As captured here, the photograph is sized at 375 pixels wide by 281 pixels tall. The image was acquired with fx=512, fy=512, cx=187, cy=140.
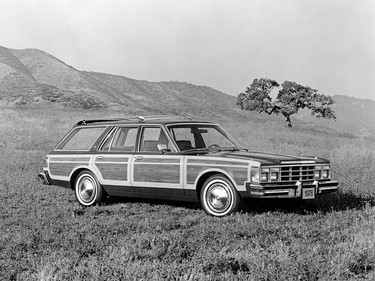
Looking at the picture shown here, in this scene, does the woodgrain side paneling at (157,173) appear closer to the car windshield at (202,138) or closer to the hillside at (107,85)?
the car windshield at (202,138)

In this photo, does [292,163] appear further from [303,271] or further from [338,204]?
[303,271]

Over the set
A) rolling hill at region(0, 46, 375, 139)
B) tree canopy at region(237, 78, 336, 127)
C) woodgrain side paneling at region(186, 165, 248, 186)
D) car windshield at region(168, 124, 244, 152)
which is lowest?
woodgrain side paneling at region(186, 165, 248, 186)

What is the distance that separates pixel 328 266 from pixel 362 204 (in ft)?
14.1

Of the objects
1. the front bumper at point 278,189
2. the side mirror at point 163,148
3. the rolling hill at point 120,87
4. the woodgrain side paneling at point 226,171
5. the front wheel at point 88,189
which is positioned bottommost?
the front wheel at point 88,189

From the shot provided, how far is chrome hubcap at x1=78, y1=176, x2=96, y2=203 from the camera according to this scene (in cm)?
970

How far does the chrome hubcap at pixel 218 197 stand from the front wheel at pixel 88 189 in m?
2.42

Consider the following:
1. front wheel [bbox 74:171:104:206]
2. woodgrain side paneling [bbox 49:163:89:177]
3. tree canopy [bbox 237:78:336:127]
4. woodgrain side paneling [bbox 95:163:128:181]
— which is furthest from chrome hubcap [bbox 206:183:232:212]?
tree canopy [bbox 237:78:336:127]

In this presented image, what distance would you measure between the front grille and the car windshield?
4.71ft

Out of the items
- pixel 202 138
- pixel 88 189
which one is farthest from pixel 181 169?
pixel 88 189

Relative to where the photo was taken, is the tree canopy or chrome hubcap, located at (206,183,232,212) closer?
chrome hubcap, located at (206,183,232,212)

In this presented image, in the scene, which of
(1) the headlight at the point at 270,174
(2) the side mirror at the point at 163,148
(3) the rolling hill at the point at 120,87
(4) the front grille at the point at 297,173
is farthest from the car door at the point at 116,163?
(3) the rolling hill at the point at 120,87

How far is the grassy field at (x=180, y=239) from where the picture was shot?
502 centimetres

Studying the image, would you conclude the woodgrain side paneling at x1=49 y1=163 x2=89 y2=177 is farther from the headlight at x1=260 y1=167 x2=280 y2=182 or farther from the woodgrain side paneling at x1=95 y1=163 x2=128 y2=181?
the headlight at x1=260 y1=167 x2=280 y2=182

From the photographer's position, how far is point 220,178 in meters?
8.09
